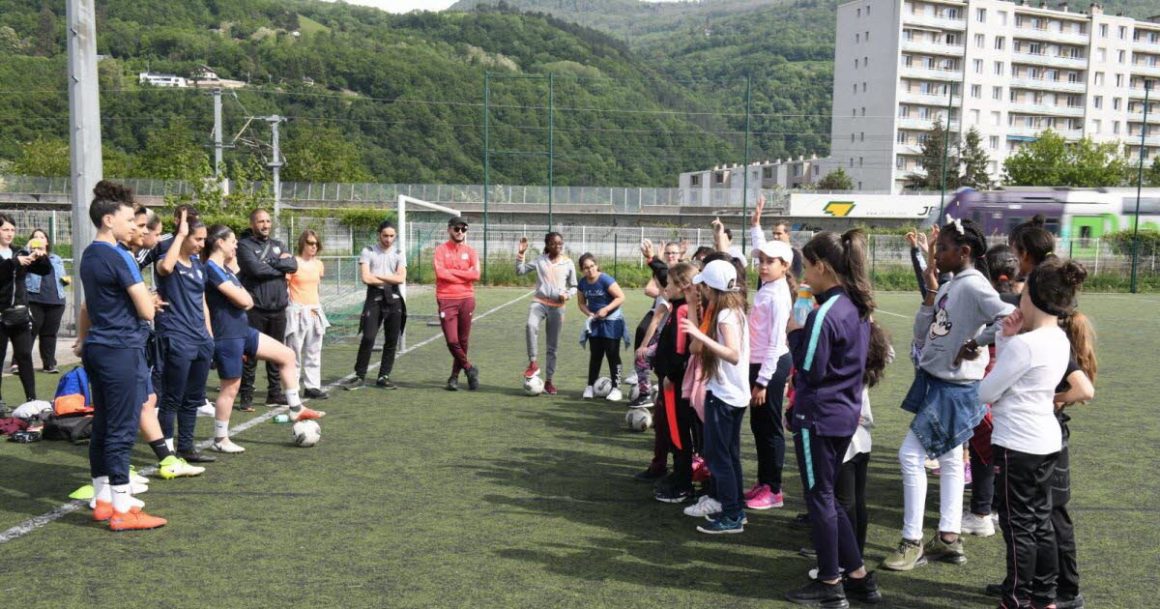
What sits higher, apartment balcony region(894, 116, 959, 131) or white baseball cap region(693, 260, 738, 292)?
apartment balcony region(894, 116, 959, 131)

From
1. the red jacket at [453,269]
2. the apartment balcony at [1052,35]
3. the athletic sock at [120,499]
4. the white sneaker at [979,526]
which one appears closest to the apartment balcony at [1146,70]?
the apartment balcony at [1052,35]

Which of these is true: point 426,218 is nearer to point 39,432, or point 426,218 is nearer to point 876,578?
point 39,432

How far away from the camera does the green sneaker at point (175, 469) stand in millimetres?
6078

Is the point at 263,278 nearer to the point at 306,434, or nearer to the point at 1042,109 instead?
the point at 306,434

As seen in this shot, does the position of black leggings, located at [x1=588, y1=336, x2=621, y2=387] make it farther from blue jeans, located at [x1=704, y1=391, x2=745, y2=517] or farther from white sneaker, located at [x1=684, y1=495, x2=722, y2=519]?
blue jeans, located at [x1=704, y1=391, x2=745, y2=517]

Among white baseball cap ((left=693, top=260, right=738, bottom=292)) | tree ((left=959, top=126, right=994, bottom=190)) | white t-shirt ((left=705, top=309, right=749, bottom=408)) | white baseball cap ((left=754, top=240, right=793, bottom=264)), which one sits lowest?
white t-shirt ((left=705, top=309, right=749, bottom=408))

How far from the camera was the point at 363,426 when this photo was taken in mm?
8016

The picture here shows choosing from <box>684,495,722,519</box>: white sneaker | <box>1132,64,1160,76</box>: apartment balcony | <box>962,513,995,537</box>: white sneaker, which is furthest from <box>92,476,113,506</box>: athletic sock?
<box>1132,64,1160,76</box>: apartment balcony

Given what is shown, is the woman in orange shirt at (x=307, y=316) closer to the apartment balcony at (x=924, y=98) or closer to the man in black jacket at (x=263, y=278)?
the man in black jacket at (x=263, y=278)

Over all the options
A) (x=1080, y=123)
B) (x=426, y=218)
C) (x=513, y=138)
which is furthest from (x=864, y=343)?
(x=1080, y=123)

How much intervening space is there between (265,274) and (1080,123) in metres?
98.5

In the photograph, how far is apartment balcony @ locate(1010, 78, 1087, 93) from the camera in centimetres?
8688

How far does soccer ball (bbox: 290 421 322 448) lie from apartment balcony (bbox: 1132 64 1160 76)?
102205 millimetres

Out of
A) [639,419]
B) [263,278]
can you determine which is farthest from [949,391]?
[263,278]
